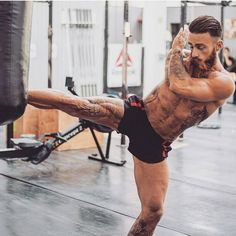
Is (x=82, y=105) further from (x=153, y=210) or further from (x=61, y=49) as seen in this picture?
(x=61, y=49)

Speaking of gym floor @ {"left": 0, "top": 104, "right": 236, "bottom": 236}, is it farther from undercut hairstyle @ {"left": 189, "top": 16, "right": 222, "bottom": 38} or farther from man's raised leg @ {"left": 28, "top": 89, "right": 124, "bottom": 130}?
undercut hairstyle @ {"left": 189, "top": 16, "right": 222, "bottom": 38}

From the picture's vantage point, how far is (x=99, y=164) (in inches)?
231

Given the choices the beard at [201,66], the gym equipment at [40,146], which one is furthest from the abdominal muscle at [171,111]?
the gym equipment at [40,146]

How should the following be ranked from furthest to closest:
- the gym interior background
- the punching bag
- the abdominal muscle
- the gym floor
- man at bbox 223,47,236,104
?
A: man at bbox 223,47,236,104
the gym interior background
the gym floor
the abdominal muscle
the punching bag

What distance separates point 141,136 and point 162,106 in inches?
8.0

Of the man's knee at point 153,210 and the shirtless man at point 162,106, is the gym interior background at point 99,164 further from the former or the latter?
the shirtless man at point 162,106

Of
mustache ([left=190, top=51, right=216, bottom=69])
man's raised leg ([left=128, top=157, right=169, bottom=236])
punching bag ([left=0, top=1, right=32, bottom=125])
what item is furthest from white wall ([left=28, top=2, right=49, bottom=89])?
punching bag ([left=0, top=1, right=32, bottom=125])

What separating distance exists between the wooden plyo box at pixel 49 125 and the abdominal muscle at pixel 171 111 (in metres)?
3.58

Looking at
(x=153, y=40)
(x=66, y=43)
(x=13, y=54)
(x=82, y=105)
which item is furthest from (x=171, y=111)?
(x=153, y=40)

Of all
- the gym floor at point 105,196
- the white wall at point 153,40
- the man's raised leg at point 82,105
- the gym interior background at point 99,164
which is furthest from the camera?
the white wall at point 153,40

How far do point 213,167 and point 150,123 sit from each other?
9.76ft

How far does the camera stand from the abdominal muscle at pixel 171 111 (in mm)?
2986

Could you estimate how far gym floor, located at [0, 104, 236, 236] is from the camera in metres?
3.90

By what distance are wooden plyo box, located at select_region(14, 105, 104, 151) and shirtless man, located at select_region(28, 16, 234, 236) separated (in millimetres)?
3513
